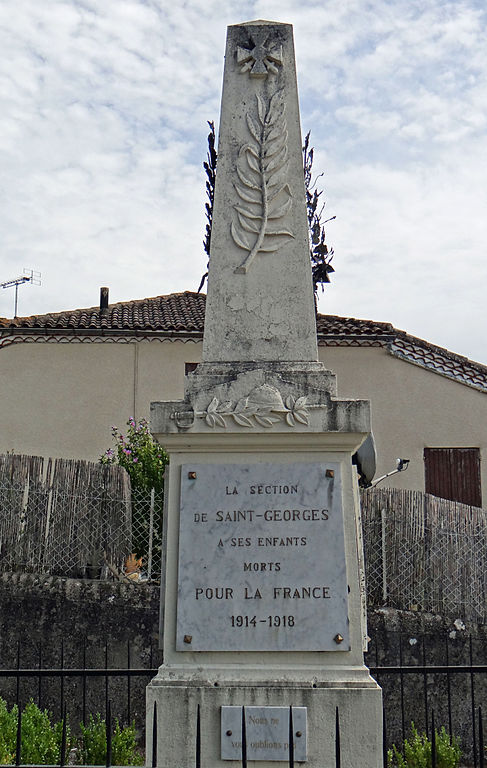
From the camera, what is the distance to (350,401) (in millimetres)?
4496

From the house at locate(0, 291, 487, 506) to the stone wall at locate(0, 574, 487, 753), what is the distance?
9215 mm

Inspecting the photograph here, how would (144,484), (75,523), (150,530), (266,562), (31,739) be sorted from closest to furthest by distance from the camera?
(266,562) < (31,739) < (150,530) < (75,523) < (144,484)

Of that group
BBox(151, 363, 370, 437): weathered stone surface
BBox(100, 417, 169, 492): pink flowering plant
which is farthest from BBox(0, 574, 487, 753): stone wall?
BBox(151, 363, 370, 437): weathered stone surface

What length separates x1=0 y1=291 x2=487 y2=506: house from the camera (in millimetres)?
17609

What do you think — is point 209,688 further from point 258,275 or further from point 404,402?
point 404,402

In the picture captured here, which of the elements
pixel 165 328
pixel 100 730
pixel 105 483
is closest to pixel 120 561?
pixel 105 483

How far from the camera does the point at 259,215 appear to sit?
4984 millimetres

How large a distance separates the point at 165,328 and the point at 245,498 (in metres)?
13.4

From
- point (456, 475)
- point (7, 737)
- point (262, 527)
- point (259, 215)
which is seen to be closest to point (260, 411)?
point (262, 527)

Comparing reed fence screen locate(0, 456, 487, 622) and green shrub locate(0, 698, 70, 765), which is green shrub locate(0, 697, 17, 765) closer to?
green shrub locate(0, 698, 70, 765)

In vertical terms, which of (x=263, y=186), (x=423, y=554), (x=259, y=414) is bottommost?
(x=423, y=554)

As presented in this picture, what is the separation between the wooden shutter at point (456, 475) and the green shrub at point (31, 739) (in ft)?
41.6

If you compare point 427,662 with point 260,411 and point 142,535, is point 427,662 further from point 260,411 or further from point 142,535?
point 260,411

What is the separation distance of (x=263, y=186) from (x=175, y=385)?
1297cm
